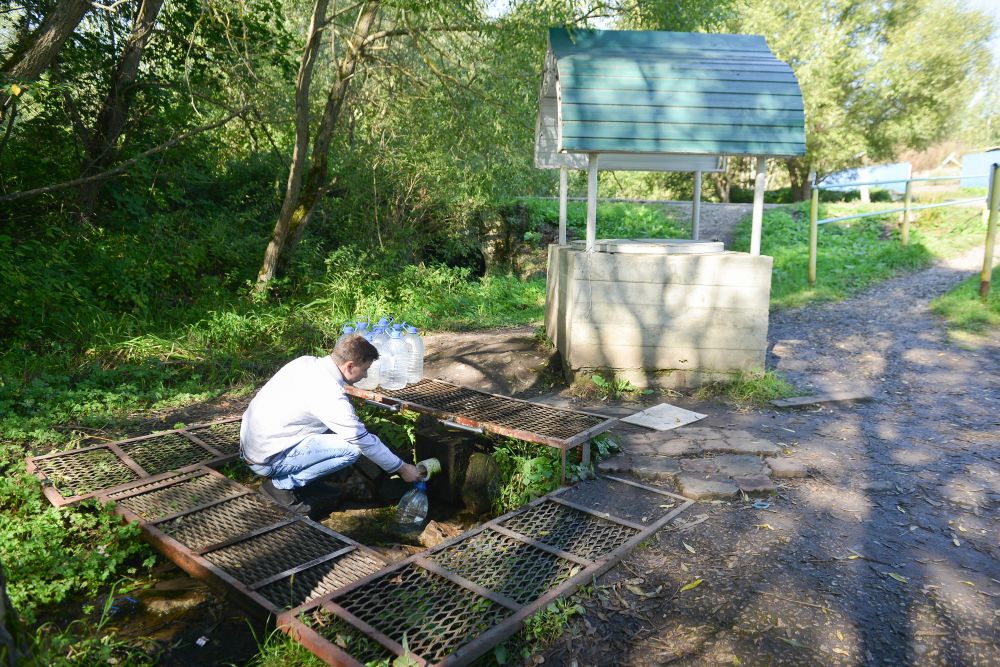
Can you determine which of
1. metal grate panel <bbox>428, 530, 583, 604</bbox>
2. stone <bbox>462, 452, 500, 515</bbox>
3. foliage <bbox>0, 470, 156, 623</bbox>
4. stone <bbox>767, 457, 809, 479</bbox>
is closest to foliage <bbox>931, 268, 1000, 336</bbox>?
stone <bbox>767, 457, 809, 479</bbox>

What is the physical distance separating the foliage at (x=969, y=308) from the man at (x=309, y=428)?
7429 millimetres

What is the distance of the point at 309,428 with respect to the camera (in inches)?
172

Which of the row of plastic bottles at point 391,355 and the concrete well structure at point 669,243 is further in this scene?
the concrete well structure at point 669,243

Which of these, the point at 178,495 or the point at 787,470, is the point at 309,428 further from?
the point at 787,470

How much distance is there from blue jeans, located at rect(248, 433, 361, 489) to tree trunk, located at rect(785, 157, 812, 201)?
20.5 metres

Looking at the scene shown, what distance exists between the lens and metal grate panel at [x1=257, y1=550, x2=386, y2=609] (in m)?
3.30

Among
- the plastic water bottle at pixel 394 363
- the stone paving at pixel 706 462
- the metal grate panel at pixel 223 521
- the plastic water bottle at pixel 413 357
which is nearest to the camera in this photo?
the metal grate panel at pixel 223 521

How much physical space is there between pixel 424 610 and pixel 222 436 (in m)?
3.09

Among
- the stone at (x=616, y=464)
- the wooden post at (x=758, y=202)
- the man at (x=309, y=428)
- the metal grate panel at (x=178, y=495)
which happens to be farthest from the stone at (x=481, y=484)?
the wooden post at (x=758, y=202)

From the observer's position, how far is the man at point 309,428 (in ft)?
13.6

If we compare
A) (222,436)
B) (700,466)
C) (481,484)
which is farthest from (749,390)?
(222,436)

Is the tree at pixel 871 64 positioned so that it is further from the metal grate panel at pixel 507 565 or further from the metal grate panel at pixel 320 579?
the metal grate panel at pixel 320 579

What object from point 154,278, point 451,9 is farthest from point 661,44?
point 154,278

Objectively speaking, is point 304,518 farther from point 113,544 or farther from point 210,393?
point 210,393
